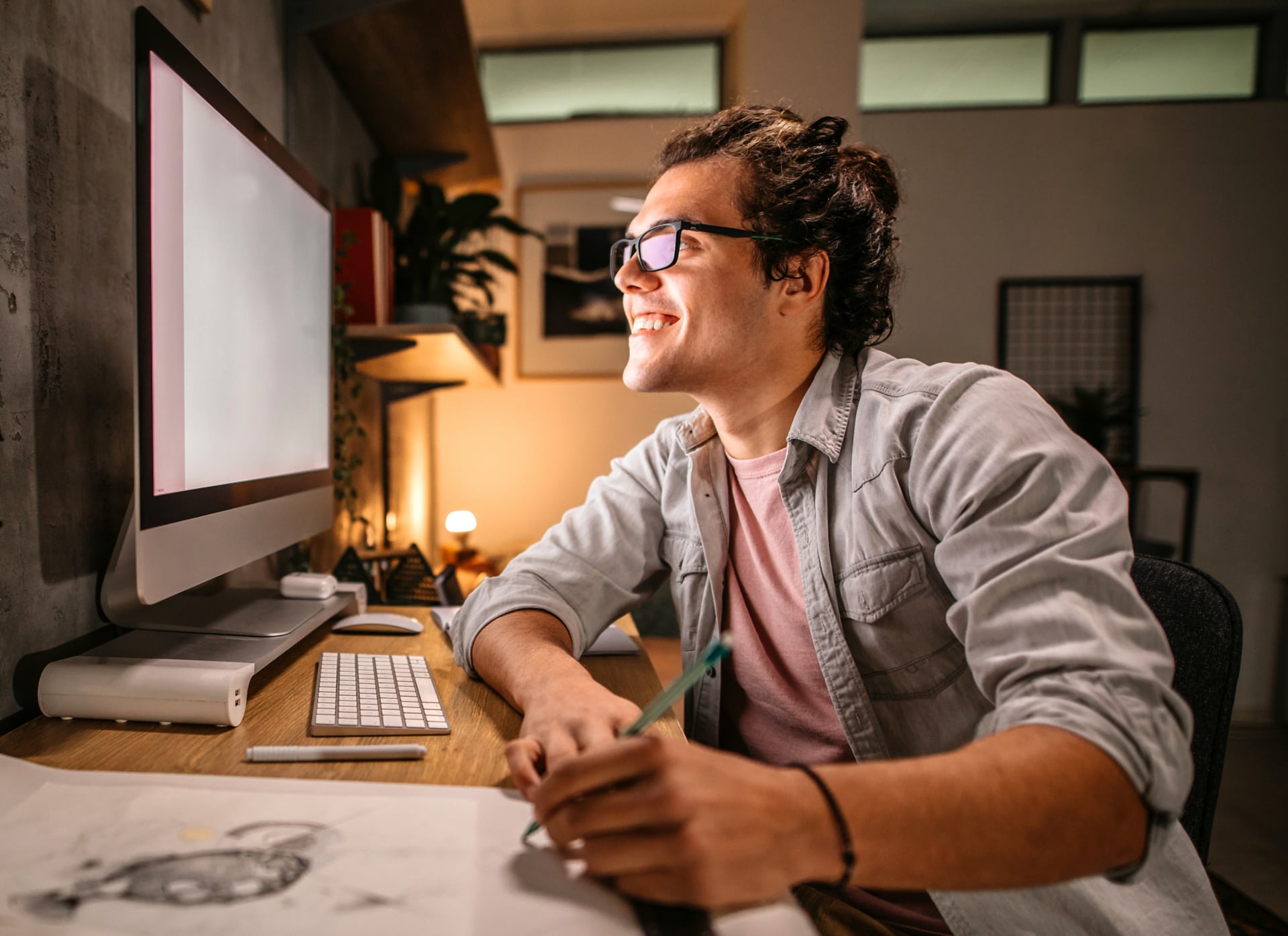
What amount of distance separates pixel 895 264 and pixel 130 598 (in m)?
1.20

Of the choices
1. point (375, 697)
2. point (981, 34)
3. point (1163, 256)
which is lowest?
point (375, 697)

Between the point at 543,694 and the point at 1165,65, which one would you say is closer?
the point at 543,694

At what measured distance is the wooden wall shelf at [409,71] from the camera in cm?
157

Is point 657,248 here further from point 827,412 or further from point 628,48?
point 628,48

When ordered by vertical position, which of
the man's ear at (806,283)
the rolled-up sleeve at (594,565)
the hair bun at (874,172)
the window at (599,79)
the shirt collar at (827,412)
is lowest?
the rolled-up sleeve at (594,565)

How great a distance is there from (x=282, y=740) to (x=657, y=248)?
76cm

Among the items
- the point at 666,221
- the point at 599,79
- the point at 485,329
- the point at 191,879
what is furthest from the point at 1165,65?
the point at 191,879

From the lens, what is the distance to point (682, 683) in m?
0.44

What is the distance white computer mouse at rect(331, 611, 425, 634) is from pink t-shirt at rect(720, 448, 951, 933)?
→ 49 cm

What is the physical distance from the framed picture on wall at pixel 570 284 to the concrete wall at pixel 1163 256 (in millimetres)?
1304

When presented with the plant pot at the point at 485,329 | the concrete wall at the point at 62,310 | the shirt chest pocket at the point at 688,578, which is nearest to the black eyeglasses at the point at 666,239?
the shirt chest pocket at the point at 688,578

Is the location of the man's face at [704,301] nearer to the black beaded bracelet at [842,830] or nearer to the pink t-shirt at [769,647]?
the pink t-shirt at [769,647]

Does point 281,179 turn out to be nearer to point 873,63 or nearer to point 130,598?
point 130,598

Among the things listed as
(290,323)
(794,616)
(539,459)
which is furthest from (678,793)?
(539,459)
